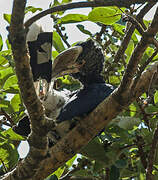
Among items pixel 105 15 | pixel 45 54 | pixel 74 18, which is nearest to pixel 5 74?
pixel 74 18

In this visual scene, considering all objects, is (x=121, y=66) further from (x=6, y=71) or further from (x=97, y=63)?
(x=6, y=71)

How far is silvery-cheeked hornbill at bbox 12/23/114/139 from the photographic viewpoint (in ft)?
6.97

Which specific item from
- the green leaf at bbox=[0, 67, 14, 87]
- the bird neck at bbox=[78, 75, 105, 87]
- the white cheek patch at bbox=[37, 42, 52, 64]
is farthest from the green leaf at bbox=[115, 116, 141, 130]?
the green leaf at bbox=[0, 67, 14, 87]

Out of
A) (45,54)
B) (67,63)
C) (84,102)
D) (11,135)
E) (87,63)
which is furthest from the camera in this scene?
(87,63)

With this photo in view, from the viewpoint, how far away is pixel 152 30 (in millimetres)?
1606

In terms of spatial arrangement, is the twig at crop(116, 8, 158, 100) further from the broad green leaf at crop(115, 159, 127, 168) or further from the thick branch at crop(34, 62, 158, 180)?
the broad green leaf at crop(115, 159, 127, 168)

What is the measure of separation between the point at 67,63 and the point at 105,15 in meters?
0.43

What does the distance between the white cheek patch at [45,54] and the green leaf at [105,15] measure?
0.30 m

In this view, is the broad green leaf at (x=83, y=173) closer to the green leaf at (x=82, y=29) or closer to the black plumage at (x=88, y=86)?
the black plumage at (x=88, y=86)

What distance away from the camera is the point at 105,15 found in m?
2.02

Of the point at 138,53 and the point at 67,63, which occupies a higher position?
the point at 138,53

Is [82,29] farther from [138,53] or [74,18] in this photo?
[138,53]

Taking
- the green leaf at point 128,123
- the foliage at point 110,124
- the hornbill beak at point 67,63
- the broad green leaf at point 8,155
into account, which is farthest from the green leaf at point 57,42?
the green leaf at point 128,123

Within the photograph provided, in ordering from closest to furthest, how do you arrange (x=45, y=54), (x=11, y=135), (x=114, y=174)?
(x=45, y=54) → (x=114, y=174) → (x=11, y=135)
